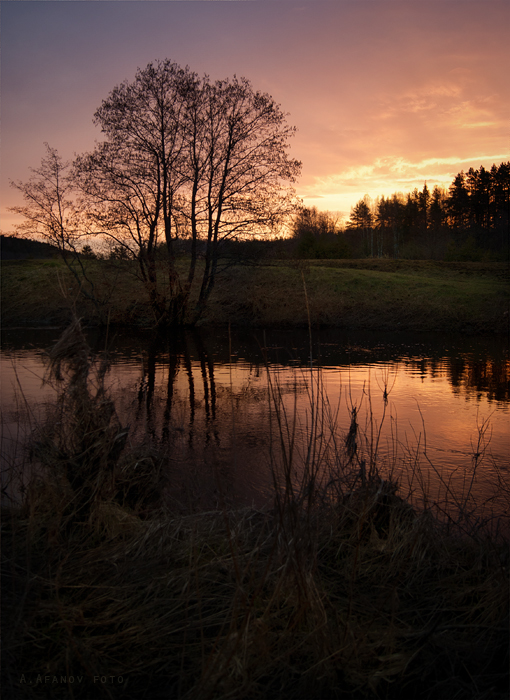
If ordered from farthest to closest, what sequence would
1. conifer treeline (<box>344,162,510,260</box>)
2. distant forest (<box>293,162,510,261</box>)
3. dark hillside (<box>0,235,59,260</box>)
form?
conifer treeline (<box>344,162,510,260</box>)
distant forest (<box>293,162,510,261</box>)
dark hillside (<box>0,235,59,260</box>)

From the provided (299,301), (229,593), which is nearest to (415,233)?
(299,301)

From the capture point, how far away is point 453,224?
64.2 m

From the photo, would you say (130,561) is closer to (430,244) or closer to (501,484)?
(501,484)

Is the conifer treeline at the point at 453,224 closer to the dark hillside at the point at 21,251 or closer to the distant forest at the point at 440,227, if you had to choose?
the distant forest at the point at 440,227

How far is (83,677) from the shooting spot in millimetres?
2389

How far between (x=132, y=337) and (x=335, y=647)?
18.1 meters

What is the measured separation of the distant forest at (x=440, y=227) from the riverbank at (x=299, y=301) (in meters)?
9.13

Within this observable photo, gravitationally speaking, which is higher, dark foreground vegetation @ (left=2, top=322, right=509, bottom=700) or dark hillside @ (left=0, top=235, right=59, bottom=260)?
dark hillside @ (left=0, top=235, right=59, bottom=260)

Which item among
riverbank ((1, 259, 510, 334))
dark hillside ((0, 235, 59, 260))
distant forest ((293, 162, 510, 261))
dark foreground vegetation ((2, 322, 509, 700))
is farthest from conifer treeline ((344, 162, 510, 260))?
dark foreground vegetation ((2, 322, 509, 700))

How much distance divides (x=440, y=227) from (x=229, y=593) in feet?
225

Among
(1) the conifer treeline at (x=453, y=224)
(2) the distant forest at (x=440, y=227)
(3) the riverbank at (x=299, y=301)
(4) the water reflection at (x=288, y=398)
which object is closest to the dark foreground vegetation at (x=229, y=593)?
(4) the water reflection at (x=288, y=398)

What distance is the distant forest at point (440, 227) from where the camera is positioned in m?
44.1

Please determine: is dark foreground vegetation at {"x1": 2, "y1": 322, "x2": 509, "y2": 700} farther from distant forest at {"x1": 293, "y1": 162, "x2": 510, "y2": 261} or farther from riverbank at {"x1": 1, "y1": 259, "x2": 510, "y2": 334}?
distant forest at {"x1": 293, "y1": 162, "x2": 510, "y2": 261}

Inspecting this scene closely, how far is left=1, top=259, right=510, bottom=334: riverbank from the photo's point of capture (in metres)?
22.6
